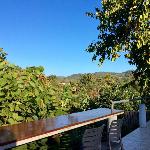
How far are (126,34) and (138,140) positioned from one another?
3124 millimetres

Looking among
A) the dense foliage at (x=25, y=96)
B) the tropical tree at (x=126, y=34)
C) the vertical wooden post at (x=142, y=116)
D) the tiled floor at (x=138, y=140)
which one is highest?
the tropical tree at (x=126, y=34)

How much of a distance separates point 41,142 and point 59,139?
1.87 feet

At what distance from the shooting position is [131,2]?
401 inches

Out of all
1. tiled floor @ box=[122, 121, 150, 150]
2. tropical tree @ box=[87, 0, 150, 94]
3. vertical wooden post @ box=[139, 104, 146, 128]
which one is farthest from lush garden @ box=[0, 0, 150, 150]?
tiled floor @ box=[122, 121, 150, 150]

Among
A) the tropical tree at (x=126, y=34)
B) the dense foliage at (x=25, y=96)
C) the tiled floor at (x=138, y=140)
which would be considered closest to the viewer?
the dense foliage at (x=25, y=96)

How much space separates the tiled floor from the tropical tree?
53.8 inches

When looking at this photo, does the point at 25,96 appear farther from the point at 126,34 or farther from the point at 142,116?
the point at 142,116

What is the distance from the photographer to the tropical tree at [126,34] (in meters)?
9.79

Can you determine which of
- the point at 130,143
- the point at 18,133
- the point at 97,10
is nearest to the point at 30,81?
the point at 18,133

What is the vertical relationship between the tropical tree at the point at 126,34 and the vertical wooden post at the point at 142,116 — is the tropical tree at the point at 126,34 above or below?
above

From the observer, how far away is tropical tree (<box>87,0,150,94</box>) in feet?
32.1

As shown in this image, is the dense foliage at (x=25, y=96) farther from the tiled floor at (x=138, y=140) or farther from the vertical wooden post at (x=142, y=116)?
the vertical wooden post at (x=142, y=116)

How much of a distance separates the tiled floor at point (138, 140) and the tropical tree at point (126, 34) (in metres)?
1.37

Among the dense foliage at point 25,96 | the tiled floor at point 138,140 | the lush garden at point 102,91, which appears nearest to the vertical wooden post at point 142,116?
the tiled floor at point 138,140
